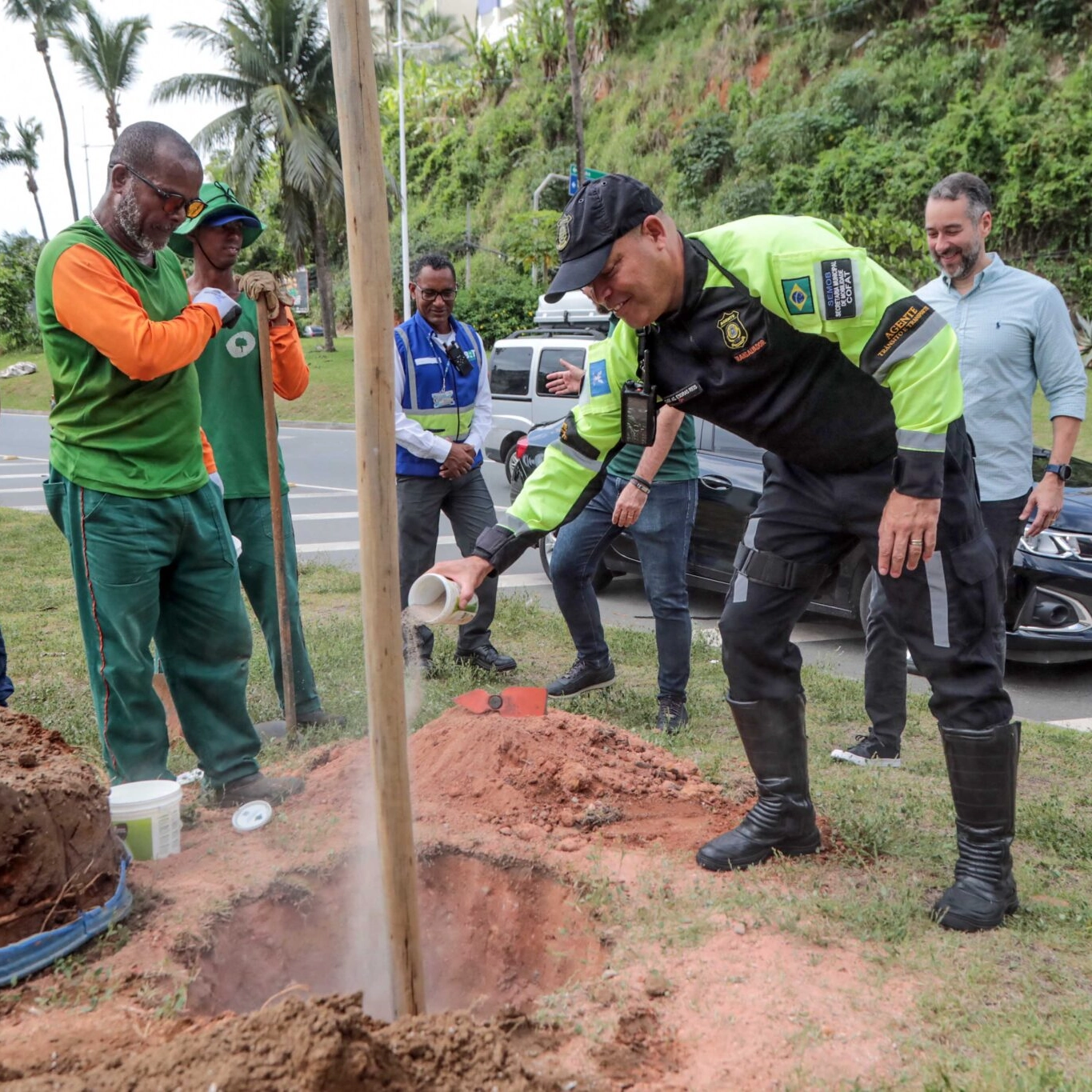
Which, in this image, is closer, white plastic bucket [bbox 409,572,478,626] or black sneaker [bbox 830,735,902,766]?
white plastic bucket [bbox 409,572,478,626]

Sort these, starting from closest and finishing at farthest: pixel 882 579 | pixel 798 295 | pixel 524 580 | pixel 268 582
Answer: pixel 798 295 < pixel 882 579 < pixel 268 582 < pixel 524 580

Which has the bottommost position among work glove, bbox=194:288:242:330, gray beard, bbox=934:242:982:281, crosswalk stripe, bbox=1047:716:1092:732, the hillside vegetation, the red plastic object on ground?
crosswalk stripe, bbox=1047:716:1092:732

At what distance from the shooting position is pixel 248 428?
449 centimetres

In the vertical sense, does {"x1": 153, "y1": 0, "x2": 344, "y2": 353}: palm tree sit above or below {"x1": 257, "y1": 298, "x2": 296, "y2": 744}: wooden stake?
above

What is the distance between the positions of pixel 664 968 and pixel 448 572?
1.19m

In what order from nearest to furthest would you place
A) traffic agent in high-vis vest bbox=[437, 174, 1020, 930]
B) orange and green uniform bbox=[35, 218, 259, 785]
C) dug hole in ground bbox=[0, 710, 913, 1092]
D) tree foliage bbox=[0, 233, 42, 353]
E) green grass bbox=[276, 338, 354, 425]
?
1. dug hole in ground bbox=[0, 710, 913, 1092]
2. traffic agent in high-vis vest bbox=[437, 174, 1020, 930]
3. orange and green uniform bbox=[35, 218, 259, 785]
4. green grass bbox=[276, 338, 354, 425]
5. tree foliage bbox=[0, 233, 42, 353]

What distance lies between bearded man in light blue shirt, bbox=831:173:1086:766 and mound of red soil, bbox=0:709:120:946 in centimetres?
282

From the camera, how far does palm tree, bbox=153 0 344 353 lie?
1158 inches

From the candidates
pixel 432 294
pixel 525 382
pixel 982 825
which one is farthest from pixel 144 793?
pixel 525 382

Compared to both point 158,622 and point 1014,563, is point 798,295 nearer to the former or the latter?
point 158,622

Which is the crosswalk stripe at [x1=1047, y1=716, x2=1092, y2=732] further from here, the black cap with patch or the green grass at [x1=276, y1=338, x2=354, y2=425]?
the green grass at [x1=276, y1=338, x2=354, y2=425]

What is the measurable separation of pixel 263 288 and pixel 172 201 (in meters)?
0.87

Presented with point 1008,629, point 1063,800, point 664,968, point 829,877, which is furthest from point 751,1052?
point 1008,629

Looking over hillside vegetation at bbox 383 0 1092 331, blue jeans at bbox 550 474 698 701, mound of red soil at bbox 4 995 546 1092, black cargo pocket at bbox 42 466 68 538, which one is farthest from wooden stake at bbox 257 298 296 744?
hillside vegetation at bbox 383 0 1092 331
